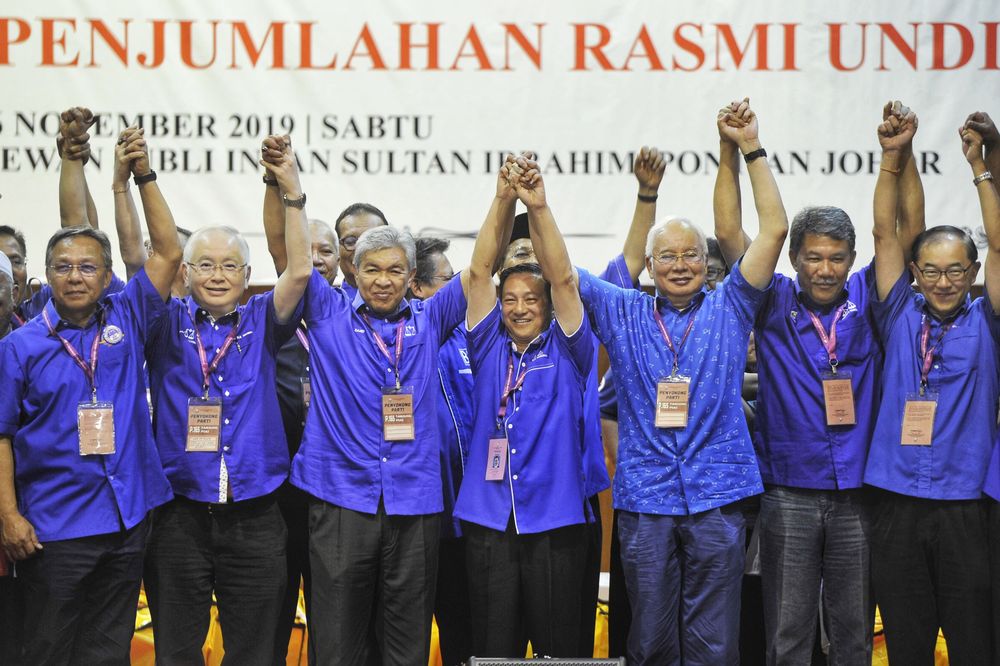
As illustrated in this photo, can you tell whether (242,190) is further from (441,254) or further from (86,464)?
(86,464)

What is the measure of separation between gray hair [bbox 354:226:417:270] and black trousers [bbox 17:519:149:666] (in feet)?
3.23

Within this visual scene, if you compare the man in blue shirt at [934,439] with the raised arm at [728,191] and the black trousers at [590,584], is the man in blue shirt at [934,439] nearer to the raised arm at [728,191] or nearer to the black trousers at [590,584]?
the raised arm at [728,191]

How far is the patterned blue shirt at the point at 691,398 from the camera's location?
3.17 metres

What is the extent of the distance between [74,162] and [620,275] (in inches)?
68.2

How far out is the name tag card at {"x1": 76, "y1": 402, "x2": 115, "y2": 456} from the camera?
3.09 m

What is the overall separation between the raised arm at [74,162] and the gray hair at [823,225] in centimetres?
214

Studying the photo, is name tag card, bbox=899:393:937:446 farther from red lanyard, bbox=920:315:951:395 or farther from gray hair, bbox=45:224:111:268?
gray hair, bbox=45:224:111:268

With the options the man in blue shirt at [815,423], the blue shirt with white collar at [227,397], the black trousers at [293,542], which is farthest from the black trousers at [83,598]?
the man in blue shirt at [815,423]

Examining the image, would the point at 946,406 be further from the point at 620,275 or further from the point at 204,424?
the point at 204,424

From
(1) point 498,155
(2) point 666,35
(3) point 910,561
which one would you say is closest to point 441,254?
(1) point 498,155

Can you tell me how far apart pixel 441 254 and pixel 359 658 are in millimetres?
1585

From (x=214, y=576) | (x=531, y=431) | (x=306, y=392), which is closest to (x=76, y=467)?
(x=214, y=576)

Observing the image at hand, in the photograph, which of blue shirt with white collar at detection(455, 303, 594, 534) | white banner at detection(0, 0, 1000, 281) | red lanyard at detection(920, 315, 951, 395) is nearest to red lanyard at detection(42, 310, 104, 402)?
blue shirt with white collar at detection(455, 303, 594, 534)

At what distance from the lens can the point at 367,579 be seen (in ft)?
10.6
